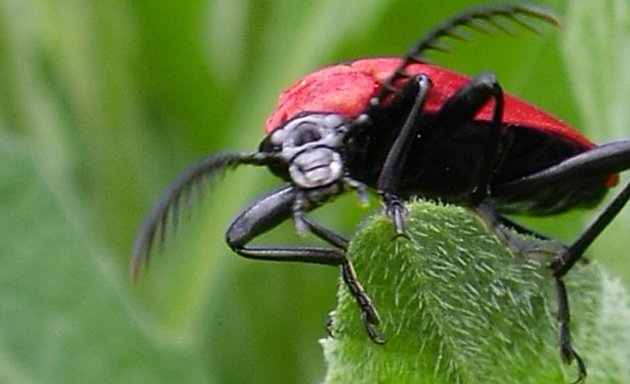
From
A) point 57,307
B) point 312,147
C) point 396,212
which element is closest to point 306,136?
point 312,147

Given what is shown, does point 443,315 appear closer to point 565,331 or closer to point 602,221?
point 565,331

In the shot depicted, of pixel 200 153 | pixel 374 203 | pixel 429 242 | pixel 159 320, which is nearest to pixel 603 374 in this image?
pixel 429 242

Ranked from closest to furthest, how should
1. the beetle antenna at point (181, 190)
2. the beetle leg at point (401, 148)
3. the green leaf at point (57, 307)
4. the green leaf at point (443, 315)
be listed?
the green leaf at point (443, 315)
the beetle leg at point (401, 148)
the beetle antenna at point (181, 190)
the green leaf at point (57, 307)

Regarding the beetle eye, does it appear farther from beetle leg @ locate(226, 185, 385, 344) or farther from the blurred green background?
the blurred green background

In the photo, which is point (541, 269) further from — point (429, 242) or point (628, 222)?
point (628, 222)

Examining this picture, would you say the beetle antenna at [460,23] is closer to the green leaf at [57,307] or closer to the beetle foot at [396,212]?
the beetle foot at [396,212]

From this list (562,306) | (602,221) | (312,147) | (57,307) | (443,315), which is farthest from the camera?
(57,307)

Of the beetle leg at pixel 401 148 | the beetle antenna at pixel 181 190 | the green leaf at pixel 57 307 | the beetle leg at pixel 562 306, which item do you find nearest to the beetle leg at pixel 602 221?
the beetle leg at pixel 562 306
